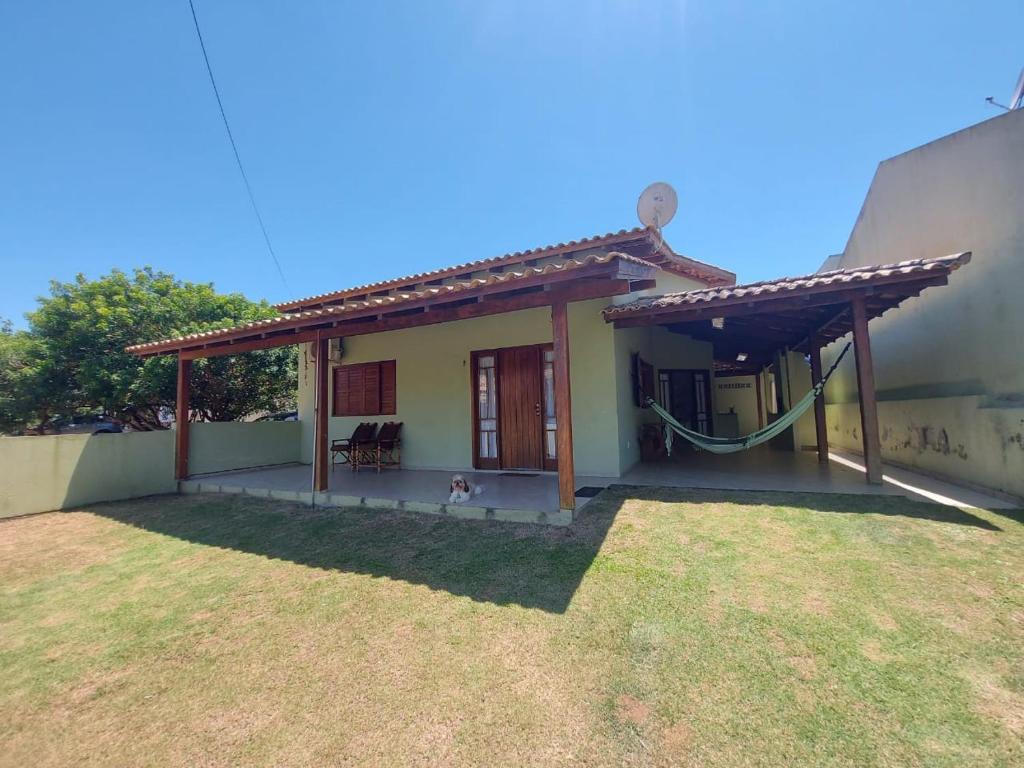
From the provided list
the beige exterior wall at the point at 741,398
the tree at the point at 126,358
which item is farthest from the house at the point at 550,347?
the beige exterior wall at the point at 741,398

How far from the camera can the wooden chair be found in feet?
25.9

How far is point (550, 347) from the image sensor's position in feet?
22.3

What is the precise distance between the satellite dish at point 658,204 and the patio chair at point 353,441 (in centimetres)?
659

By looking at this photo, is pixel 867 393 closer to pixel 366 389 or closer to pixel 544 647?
pixel 544 647

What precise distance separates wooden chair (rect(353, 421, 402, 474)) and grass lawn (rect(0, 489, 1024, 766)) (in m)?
3.62

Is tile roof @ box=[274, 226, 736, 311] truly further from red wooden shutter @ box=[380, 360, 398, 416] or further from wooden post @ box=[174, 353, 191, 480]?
wooden post @ box=[174, 353, 191, 480]

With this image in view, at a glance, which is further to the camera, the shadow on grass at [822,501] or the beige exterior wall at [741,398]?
the beige exterior wall at [741,398]

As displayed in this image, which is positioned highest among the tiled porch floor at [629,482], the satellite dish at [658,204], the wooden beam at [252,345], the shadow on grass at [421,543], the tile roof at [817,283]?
the satellite dish at [658,204]

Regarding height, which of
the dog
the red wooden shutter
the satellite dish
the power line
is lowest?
the dog

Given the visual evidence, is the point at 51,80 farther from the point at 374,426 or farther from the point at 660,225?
the point at 660,225

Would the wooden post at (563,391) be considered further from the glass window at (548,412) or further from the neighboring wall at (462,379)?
the glass window at (548,412)

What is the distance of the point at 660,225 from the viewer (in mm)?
7109

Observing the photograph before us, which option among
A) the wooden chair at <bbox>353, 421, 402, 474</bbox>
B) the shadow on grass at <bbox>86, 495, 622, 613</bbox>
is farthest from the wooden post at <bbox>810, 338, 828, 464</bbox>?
the wooden chair at <bbox>353, 421, 402, 474</bbox>

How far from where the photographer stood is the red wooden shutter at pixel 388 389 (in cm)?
A: 827
